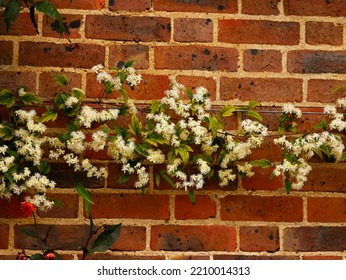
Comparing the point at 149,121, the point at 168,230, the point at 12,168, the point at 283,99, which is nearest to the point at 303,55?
the point at 283,99

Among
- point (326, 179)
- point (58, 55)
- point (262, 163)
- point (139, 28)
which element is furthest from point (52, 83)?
point (326, 179)

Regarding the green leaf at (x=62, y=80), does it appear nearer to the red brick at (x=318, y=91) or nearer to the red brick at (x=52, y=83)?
the red brick at (x=52, y=83)

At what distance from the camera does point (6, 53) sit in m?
1.83

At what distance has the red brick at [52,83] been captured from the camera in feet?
5.99

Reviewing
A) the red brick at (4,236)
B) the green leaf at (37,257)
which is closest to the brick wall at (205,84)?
the red brick at (4,236)

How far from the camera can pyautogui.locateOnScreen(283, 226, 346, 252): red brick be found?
5.97 feet

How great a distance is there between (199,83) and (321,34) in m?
0.40

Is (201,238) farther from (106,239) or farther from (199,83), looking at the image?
(199,83)

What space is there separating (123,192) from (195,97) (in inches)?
13.9

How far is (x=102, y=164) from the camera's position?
182cm

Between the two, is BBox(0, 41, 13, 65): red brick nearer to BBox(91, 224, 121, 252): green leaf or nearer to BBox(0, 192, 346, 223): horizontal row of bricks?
BBox(0, 192, 346, 223): horizontal row of bricks

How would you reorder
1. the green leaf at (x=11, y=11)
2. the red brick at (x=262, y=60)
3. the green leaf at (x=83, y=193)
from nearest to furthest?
the green leaf at (x=11, y=11) < the green leaf at (x=83, y=193) < the red brick at (x=262, y=60)

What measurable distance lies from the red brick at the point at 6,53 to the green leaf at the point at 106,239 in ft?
1.91
